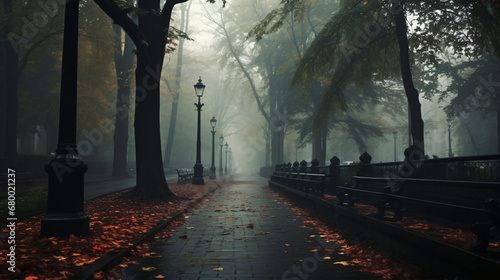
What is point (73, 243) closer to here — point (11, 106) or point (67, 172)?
point (67, 172)

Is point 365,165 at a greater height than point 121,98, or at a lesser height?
lesser

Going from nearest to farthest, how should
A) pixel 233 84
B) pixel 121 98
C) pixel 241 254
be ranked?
pixel 241 254, pixel 121 98, pixel 233 84

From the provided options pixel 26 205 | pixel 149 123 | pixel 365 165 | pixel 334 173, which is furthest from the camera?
pixel 149 123

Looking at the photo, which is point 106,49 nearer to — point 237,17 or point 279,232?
point 237,17

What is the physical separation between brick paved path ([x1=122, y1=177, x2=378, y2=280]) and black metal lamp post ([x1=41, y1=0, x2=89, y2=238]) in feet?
4.29

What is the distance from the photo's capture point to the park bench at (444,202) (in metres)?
3.61

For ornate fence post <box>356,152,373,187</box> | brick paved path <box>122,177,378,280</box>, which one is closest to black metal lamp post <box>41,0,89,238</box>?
brick paved path <box>122,177,378,280</box>

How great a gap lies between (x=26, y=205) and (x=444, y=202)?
8101mm

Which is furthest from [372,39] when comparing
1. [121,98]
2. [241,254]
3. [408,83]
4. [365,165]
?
[121,98]

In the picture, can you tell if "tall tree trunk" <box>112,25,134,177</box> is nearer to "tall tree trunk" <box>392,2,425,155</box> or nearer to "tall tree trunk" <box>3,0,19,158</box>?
"tall tree trunk" <box>3,0,19,158</box>

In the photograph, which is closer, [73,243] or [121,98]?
[73,243]

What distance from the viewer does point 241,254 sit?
5.77 meters

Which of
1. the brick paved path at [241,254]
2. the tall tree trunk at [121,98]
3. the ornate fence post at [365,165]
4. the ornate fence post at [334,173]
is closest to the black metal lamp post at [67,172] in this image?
the brick paved path at [241,254]

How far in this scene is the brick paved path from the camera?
4727 millimetres
